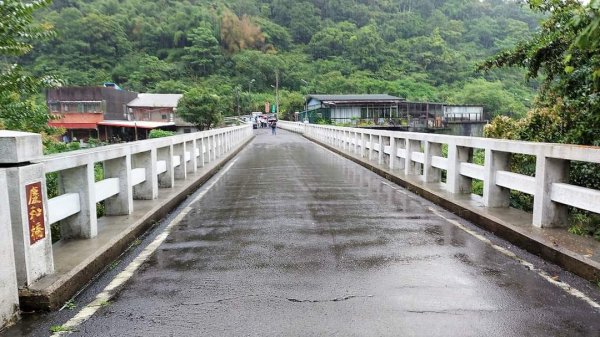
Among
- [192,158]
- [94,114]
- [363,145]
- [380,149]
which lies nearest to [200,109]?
[94,114]

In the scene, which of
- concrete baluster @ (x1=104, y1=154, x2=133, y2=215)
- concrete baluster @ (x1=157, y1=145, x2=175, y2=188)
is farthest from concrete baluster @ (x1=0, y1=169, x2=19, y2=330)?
concrete baluster @ (x1=157, y1=145, x2=175, y2=188)

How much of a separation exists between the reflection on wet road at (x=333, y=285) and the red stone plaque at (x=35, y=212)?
0.87 m

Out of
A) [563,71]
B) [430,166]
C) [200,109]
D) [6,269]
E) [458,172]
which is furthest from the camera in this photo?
[200,109]

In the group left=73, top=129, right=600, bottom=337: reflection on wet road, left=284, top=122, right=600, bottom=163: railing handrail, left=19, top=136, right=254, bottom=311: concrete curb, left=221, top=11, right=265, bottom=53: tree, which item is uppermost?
left=221, top=11, right=265, bottom=53: tree

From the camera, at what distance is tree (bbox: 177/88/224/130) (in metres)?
56.3

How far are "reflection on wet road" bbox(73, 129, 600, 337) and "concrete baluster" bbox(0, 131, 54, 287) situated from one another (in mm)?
740

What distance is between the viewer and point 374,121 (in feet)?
193

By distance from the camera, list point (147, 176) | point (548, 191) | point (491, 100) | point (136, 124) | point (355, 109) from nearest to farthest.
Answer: point (548, 191) → point (147, 176) → point (136, 124) → point (355, 109) → point (491, 100)

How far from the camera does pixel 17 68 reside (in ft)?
29.0

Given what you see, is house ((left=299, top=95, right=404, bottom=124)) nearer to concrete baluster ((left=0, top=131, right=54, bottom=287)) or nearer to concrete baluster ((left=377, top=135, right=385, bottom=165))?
concrete baluster ((left=377, top=135, right=385, bottom=165))

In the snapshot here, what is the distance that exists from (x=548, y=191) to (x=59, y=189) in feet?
18.8

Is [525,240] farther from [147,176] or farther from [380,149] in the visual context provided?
[380,149]

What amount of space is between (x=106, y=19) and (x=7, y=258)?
378ft

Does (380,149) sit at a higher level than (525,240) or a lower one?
higher
